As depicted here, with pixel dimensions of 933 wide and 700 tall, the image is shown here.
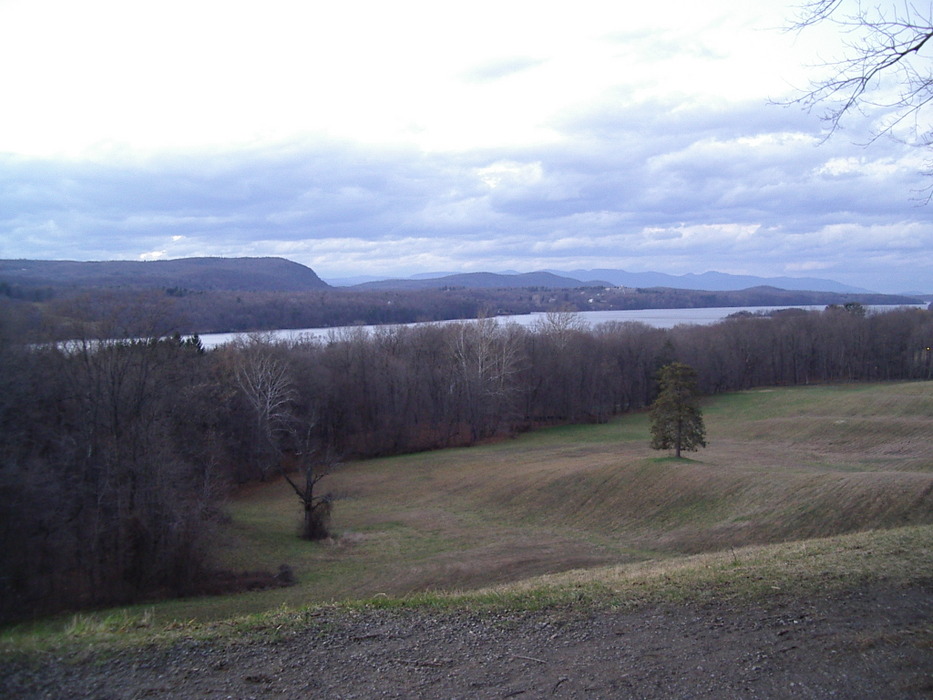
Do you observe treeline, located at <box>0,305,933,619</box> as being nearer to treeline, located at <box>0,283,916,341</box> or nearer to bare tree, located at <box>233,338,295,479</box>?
bare tree, located at <box>233,338,295,479</box>

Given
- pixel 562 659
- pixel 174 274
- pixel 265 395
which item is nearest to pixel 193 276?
pixel 174 274

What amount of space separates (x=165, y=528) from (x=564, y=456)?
93.4 feet

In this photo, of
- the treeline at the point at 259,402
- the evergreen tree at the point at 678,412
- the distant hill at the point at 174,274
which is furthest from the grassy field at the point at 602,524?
the distant hill at the point at 174,274

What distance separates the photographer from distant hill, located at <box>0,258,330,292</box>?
24503 millimetres

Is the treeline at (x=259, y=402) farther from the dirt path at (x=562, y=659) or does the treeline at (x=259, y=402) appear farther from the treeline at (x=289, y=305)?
the dirt path at (x=562, y=659)

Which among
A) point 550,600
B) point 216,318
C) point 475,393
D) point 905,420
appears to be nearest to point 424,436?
point 475,393

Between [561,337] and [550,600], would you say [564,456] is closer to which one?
[561,337]

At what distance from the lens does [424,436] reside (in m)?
56.0

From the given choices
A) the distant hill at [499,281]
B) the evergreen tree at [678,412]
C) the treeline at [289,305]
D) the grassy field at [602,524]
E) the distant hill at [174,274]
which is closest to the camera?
the grassy field at [602,524]

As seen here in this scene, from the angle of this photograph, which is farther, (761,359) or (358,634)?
(761,359)

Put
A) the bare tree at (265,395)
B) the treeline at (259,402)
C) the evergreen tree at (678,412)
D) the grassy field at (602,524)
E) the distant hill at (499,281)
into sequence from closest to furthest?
the grassy field at (602,524) → the treeline at (259,402) → the evergreen tree at (678,412) → the bare tree at (265,395) → the distant hill at (499,281)

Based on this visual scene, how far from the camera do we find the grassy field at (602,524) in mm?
8742

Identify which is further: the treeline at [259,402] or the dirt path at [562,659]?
the treeline at [259,402]

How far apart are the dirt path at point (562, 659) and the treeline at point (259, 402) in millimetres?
11863
